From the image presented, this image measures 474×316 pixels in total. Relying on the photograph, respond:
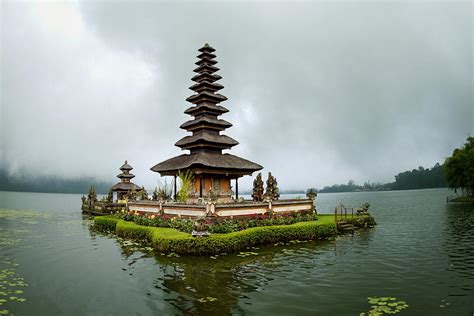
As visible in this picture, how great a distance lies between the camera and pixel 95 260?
17.4 meters

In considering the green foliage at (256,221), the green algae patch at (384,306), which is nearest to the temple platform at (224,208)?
the green foliage at (256,221)

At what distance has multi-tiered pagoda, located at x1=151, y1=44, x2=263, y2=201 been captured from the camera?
28.7 meters

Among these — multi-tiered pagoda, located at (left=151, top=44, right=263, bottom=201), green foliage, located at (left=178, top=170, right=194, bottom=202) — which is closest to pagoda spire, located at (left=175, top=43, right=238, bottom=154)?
multi-tiered pagoda, located at (left=151, top=44, right=263, bottom=201)

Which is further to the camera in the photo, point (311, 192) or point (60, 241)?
point (311, 192)

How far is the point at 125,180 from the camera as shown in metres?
54.9

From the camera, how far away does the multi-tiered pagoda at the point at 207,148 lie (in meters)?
28.7

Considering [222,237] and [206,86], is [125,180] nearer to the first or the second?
[206,86]

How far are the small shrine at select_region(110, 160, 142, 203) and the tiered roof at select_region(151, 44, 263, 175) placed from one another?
75.6 ft

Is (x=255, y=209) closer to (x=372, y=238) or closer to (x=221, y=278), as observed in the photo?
(x=372, y=238)

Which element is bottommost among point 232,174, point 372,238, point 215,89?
point 372,238

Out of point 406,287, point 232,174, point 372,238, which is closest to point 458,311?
point 406,287

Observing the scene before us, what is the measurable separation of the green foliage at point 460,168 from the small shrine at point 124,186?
60641mm

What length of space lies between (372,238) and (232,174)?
13439 mm

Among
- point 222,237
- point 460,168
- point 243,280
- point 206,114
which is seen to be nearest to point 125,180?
point 206,114
